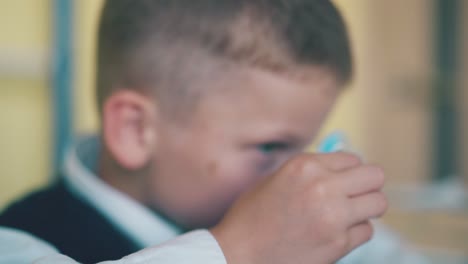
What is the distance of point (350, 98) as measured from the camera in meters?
1.77

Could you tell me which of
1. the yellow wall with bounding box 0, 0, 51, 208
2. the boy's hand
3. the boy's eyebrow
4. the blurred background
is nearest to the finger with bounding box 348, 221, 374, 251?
the boy's hand

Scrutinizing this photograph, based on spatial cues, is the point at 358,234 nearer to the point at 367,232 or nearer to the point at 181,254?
the point at 367,232

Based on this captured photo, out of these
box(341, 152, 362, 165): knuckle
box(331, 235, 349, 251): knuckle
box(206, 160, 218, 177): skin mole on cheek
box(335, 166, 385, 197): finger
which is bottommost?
box(206, 160, 218, 177): skin mole on cheek

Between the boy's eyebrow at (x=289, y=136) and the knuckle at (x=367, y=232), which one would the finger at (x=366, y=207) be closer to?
the knuckle at (x=367, y=232)

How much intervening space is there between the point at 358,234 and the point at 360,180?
38 millimetres

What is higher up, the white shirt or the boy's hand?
the boy's hand

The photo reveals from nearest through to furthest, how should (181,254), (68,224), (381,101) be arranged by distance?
(181,254) < (68,224) < (381,101)

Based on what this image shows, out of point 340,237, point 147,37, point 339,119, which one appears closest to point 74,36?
point 339,119

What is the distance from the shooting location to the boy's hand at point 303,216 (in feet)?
1.29

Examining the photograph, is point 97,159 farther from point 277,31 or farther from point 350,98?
point 350,98

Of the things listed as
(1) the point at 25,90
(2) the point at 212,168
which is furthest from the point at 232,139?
(1) the point at 25,90

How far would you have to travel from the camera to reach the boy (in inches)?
20.0

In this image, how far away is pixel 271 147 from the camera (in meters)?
0.54

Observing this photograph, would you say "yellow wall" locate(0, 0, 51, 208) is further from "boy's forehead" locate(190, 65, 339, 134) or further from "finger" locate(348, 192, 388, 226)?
"finger" locate(348, 192, 388, 226)
